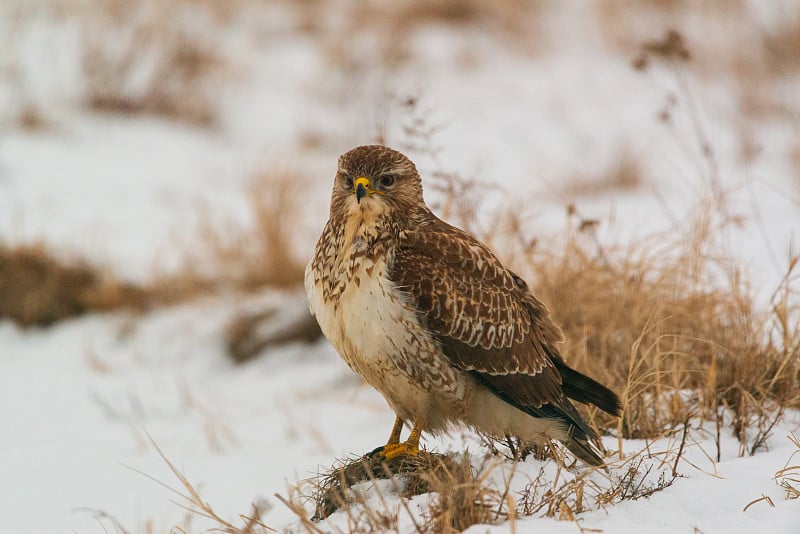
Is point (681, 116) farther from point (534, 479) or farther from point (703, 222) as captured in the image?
point (534, 479)

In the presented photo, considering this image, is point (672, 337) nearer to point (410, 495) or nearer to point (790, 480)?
point (790, 480)

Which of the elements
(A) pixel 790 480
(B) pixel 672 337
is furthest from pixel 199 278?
(A) pixel 790 480

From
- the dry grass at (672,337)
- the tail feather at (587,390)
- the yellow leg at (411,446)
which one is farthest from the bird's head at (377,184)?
the dry grass at (672,337)

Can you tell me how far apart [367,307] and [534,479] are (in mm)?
720

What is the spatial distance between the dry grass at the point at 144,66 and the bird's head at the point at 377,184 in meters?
5.54

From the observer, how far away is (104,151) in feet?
24.6

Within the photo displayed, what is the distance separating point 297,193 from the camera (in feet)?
20.4

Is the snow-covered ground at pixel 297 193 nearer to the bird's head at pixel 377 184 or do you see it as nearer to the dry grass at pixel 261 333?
the dry grass at pixel 261 333

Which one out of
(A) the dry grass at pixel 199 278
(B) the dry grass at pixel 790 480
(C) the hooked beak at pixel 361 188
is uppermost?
(A) the dry grass at pixel 199 278

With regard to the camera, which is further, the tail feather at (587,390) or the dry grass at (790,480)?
the tail feather at (587,390)

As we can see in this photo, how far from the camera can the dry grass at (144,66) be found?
811 cm

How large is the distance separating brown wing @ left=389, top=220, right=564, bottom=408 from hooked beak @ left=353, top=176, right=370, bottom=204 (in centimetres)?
17

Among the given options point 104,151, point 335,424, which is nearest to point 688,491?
point 335,424

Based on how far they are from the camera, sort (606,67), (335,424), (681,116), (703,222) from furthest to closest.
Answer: (606,67) → (681,116) → (335,424) → (703,222)
